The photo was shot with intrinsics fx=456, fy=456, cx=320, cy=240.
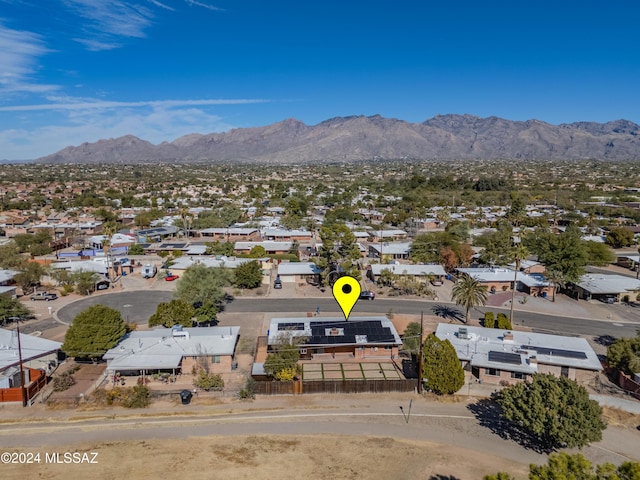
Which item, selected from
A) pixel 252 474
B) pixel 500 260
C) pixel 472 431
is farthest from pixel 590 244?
pixel 252 474

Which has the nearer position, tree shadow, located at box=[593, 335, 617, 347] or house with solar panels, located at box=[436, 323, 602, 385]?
house with solar panels, located at box=[436, 323, 602, 385]

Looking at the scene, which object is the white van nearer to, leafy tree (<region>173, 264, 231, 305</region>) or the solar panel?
leafy tree (<region>173, 264, 231, 305</region>)

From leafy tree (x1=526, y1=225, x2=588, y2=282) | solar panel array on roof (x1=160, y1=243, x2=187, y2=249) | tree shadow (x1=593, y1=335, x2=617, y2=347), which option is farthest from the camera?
solar panel array on roof (x1=160, y1=243, x2=187, y2=249)

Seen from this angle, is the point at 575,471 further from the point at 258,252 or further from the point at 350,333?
the point at 258,252

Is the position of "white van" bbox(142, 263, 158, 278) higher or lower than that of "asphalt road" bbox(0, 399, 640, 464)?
higher

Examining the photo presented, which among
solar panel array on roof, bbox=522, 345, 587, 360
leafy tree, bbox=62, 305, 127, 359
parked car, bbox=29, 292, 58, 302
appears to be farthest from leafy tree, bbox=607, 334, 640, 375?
parked car, bbox=29, 292, 58, 302

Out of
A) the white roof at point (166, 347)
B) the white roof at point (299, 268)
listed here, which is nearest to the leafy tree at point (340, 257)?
the white roof at point (299, 268)

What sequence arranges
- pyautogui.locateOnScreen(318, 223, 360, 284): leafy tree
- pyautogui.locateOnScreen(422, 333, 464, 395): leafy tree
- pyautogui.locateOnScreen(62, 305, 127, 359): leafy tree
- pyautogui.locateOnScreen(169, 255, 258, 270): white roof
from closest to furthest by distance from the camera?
pyautogui.locateOnScreen(422, 333, 464, 395): leafy tree, pyautogui.locateOnScreen(62, 305, 127, 359): leafy tree, pyautogui.locateOnScreen(318, 223, 360, 284): leafy tree, pyautogui.locateOnScreen(169, 255, 258, 270): white roof
